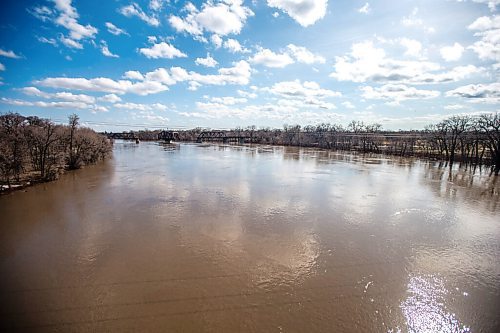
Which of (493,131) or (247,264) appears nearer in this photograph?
(247,264)

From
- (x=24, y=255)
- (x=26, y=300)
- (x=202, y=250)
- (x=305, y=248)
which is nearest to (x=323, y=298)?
(x=305, y=248)

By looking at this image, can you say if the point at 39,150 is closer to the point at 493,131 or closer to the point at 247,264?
the point at 247,264

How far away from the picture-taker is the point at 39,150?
27.9 metres

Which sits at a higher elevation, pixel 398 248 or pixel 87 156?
pixel 87 156

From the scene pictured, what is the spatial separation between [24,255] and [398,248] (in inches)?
611

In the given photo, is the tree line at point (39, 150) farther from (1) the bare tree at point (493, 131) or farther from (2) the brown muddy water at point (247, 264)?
(1) the bare tree at point (493, 131)

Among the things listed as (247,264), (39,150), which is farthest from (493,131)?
(39,150)

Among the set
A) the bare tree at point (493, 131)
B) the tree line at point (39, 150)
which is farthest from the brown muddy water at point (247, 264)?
the bare tree at point (493, 131)

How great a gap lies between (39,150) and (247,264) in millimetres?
29413

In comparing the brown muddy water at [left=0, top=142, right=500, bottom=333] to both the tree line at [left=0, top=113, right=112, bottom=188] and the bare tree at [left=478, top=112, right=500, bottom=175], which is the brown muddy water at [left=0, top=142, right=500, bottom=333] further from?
the bare tree at [left=478, top=112, right=500, bottom=175]

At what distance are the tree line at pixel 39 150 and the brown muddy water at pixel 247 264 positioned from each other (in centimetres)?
451

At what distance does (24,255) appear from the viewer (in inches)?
409

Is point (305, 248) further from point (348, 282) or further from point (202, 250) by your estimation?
point (202, 250)

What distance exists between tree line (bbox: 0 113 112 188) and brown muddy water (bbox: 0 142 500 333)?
451 cm
